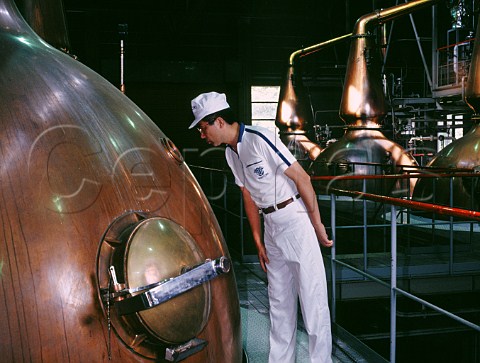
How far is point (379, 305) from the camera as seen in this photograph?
7.87 m

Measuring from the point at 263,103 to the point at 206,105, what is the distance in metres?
15.4

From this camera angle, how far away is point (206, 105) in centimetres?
196

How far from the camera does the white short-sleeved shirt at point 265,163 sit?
7.11 feet

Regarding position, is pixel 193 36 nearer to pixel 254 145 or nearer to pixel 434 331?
pixel 434 331

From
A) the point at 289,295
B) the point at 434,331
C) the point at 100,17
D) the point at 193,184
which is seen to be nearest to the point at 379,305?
the point at 434,331

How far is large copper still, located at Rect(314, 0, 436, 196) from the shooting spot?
884 cm

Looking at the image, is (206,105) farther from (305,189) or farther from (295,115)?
(295,115)

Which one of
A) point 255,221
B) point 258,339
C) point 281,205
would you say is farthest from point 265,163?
point 258,339

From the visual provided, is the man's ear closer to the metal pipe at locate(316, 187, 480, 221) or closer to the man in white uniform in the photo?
the man in white uniform

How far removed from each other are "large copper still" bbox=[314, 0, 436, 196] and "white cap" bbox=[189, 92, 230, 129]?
22.8 feet

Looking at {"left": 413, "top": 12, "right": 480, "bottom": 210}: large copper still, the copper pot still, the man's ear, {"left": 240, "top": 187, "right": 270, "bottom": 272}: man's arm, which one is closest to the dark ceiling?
{"left": 413, "top": 12, "right": 480, "bottom": 210}: large copper still

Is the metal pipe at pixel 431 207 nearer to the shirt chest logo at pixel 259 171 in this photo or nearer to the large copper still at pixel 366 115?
the shirt chest logo at pixel 259 171

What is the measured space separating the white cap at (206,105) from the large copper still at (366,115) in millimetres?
6956

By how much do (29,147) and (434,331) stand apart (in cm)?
584
